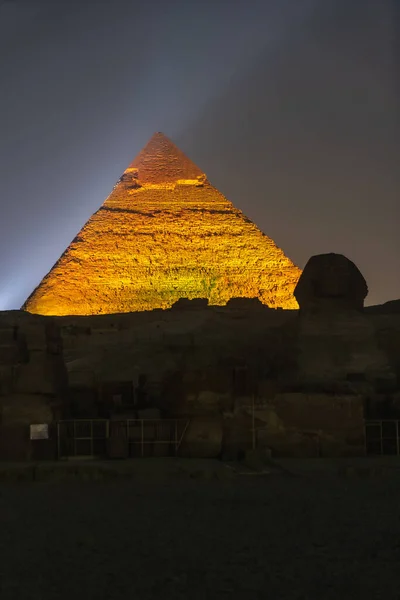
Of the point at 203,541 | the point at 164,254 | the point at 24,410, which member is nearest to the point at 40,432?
the point at 24,410

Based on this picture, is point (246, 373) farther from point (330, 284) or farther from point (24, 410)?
point (330, 284)

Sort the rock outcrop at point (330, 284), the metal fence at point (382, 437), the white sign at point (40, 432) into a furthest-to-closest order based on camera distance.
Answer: the rock outcrop at point (330, 284) < the metal fence at point (382, 437) < the white sign at point (40, 432)

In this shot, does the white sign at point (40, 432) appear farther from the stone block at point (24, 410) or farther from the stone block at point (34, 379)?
the stone block at point (34, 379)

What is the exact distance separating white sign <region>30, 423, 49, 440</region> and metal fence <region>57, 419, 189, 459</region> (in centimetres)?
17

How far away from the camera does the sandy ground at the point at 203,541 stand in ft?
11.9

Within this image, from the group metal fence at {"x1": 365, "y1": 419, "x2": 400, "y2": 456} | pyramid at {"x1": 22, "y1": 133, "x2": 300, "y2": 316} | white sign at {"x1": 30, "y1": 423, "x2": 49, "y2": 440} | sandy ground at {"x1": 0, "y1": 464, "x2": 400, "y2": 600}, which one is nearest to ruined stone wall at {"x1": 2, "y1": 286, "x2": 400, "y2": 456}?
white sign at {"x1": 30, "y1": 423, "x2": 49, "y2": 440}

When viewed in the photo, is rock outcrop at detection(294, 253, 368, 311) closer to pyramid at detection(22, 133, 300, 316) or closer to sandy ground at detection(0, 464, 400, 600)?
sandy ground at detection(0, 464, 400, 600)

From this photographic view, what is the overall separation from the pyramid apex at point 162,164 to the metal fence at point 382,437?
2629 inches

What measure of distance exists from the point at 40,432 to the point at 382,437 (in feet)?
12.7

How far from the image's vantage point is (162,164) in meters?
77.9

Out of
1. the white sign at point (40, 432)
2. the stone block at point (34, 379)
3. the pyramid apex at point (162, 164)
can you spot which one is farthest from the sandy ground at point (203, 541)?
the pyramid apex at point (162, 164)

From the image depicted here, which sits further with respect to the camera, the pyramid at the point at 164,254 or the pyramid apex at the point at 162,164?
the pyramid apex at the point at 162,164

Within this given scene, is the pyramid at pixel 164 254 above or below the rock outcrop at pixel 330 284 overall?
above

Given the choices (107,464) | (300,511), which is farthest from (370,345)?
(300,511)
